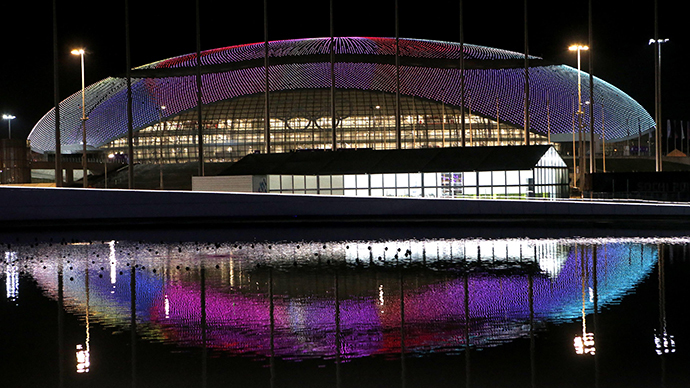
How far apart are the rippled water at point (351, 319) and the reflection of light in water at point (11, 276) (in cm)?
7

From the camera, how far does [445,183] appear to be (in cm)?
4309

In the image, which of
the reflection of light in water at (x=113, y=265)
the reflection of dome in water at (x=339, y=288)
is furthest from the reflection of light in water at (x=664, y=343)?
the reflection of light in water at (x=113, y=265)

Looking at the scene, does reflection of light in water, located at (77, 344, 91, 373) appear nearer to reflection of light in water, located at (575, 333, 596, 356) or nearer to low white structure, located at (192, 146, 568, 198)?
reflection of light in water, located at (575, 333, 596, 356)

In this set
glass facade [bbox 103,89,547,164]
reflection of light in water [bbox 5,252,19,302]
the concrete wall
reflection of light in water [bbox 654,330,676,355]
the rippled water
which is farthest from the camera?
glass facade [bbox 103,89,547,164]

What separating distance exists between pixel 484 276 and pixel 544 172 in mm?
26010

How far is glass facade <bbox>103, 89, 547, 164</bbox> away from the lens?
75000mm

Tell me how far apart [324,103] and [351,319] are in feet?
209

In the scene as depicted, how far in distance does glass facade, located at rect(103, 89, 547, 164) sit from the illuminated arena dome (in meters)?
0.09

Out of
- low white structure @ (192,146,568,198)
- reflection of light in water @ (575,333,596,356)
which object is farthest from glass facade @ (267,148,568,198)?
reflection of light in water @ (575,333,596,356)

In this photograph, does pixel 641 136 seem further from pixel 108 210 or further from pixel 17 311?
pixel 17 311

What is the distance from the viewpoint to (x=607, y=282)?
16562 millimetres

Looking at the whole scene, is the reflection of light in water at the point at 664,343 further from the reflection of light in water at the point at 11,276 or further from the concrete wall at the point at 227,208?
the concrete wall at the point at 227,208

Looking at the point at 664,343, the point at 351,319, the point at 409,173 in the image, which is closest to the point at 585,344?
the point at 664,343

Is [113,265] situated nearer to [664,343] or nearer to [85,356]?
[85,356]
